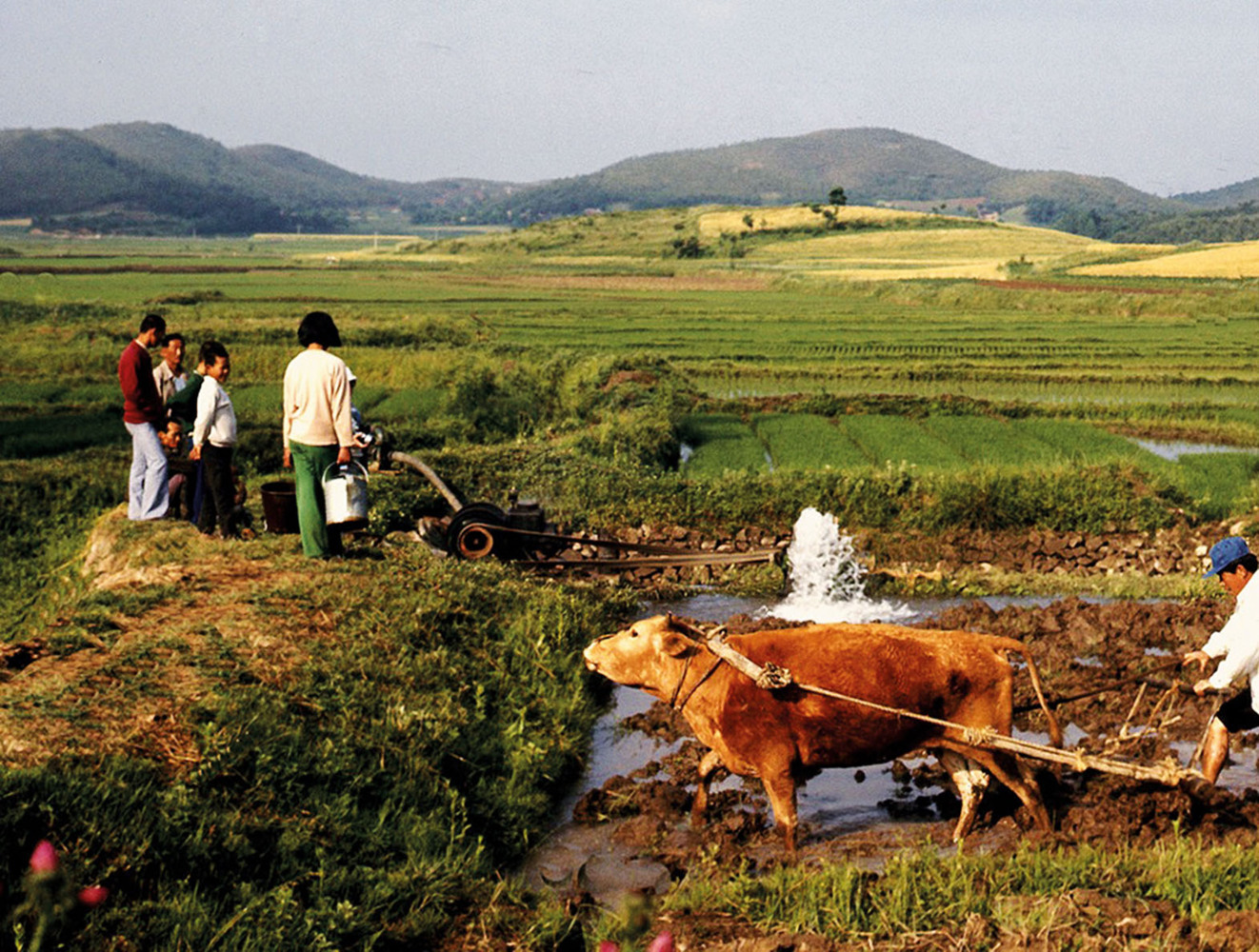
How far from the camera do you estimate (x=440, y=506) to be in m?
14.4

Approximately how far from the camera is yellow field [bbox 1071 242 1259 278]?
65.0m

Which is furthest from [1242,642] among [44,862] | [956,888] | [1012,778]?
[44,862]

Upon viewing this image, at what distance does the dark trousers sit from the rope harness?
5.24 meters

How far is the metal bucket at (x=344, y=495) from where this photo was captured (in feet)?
29.3

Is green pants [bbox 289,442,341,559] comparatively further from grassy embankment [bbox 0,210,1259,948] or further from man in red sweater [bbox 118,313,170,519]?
man in red sweater [bbox 118,313,170,519]

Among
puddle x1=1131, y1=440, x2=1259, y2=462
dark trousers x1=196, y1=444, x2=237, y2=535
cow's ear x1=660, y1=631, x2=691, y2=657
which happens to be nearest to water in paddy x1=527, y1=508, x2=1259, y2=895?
cow's ear x1=660, y1=631, x2=691, y2=657

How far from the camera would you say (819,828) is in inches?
278

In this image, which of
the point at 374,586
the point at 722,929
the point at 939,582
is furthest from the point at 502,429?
the point at 722,929

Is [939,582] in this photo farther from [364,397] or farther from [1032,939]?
[364,397]

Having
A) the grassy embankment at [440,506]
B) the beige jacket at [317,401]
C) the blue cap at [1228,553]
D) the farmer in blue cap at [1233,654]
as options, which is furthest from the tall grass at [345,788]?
the blue cap at [1228,553]

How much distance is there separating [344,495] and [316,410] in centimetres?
65

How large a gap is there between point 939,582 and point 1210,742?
6.30m

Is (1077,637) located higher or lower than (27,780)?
lower

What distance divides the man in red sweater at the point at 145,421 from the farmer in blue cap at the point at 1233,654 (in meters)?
7.96
